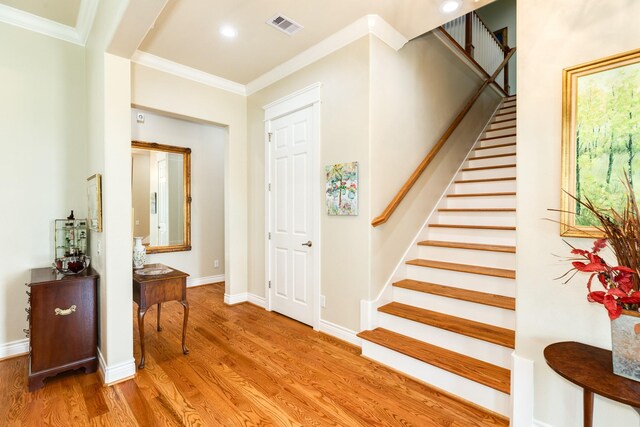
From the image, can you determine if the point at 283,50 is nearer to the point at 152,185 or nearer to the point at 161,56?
the point at 161,56

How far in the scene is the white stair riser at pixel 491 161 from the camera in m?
3.79

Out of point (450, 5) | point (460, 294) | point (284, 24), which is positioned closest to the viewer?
point (450, 5)

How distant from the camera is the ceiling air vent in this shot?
2621 mm

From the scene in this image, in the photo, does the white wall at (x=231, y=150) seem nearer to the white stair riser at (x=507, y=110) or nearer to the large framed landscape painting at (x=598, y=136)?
the large framed landscape painting at (x=598, y=136)

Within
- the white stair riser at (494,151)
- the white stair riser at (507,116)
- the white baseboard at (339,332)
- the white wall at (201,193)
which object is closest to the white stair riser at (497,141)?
the white stair riser at (494,151)

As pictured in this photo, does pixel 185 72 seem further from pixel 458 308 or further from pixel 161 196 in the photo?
pixel 458 308

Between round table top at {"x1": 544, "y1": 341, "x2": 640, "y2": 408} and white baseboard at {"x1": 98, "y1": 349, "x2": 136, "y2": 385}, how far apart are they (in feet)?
8.78

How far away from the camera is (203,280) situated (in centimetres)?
504

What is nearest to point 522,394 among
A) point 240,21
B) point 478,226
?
point 478,226

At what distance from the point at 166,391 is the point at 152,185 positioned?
329cm

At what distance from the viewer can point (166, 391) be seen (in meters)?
2.14

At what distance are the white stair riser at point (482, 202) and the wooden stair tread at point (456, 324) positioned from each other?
155 centimetres

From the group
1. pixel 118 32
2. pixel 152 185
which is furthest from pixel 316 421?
pixel 152 185

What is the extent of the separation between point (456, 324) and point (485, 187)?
78.8 inches
